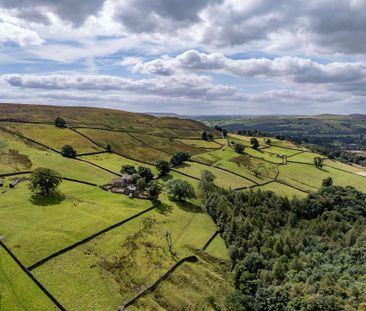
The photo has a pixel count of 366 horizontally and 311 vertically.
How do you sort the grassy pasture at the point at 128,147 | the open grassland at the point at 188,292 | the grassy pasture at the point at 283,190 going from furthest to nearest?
the grassy pasture at the point at 128,147 → the grassy pasture at the point at 283,190 → the open grassland at the point at 188,292

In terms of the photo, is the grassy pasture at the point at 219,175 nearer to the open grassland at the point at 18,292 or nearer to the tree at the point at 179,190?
the tree at the point at 179,190

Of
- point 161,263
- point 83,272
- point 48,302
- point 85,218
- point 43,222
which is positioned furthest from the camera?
point 85,218

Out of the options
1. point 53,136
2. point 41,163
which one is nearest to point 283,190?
point 41,163

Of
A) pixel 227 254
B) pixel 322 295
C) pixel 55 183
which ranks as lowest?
pixel 227 254

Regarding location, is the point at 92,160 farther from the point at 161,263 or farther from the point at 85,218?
the point at 161,263

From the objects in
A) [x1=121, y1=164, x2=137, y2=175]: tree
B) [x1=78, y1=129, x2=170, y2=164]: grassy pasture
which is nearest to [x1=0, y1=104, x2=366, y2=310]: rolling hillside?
[x1=121, y1=164, x2=137, y2=175]: tree

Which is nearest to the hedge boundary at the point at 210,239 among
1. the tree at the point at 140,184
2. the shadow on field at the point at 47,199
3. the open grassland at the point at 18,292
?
the tree at the point at 140,184

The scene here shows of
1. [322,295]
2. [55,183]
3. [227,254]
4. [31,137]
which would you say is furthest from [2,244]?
[31,137]
